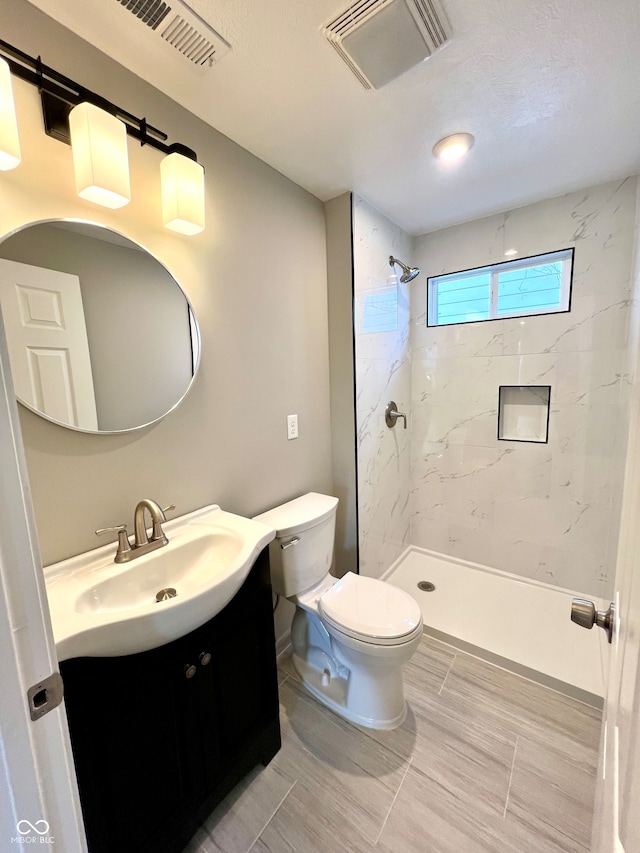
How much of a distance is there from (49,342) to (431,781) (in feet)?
6.29

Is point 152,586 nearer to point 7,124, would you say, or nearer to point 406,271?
point 7,124

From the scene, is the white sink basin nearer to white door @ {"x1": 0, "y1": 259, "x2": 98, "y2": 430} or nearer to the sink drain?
the sink drain

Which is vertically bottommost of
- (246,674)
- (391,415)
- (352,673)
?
(352,673)

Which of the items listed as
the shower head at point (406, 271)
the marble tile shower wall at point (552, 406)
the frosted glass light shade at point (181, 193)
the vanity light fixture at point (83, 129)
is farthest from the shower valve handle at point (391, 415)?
the vanity light fixture at point (83, 129)

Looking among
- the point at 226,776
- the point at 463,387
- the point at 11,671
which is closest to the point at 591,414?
the point at 463,387

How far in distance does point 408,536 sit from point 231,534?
6.21ft

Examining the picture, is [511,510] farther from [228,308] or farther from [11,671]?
[11,671]

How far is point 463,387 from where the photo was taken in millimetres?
2365

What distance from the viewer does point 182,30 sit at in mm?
952

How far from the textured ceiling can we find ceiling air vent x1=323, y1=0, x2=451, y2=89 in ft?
0.12

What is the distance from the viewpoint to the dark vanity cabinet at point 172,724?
0.80 meters

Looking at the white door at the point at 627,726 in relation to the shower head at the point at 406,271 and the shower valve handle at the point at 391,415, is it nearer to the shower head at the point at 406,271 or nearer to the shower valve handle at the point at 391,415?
the shower valve handle at the point at 391,415

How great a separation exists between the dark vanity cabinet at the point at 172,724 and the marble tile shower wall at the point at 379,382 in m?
1.02

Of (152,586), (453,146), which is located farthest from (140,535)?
(453,146)
